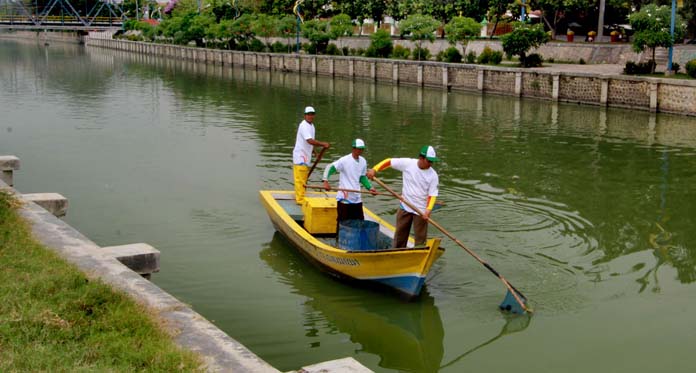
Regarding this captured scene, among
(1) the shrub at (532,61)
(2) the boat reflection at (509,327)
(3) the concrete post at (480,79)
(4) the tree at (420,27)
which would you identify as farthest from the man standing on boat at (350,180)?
(4) the tree at (420,27)

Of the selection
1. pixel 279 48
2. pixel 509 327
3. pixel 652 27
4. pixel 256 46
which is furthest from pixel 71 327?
pixel 256 46

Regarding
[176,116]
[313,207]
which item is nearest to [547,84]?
[176,116]

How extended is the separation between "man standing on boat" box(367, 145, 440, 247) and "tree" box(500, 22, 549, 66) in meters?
34.8

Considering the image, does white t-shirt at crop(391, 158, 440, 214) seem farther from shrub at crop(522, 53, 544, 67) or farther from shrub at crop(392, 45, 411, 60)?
Result: shrub at crop(392, 45, 411, 60)

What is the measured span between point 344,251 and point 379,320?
3.80ft

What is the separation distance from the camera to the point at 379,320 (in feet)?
38.9

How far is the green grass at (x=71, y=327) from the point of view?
7.50 meters

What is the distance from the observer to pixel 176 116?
35.7 metres

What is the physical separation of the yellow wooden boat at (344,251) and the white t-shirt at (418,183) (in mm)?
725

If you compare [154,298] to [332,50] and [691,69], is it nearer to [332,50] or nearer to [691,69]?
[691,69]

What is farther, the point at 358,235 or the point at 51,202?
the point at 51,202

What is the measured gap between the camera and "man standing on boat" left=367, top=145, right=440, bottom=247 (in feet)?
39.7

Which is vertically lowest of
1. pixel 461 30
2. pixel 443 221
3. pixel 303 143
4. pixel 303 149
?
pixel 443 221

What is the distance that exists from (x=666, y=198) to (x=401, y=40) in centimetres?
4774
